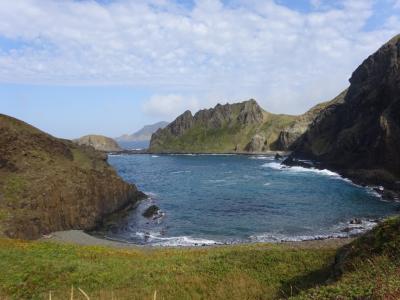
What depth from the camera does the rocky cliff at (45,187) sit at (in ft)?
169

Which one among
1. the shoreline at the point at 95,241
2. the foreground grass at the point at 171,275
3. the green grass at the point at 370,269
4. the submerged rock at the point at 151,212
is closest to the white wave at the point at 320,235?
the shoreline at the point at 95,241

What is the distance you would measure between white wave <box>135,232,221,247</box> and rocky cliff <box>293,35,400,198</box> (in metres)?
45.5

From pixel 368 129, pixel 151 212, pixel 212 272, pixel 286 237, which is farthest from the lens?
pixel 368 129

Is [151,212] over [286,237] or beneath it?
over

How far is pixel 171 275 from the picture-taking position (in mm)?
22234

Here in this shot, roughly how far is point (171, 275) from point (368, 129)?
9415 centimetres

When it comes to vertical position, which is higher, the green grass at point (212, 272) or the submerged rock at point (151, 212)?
the green grass at point (212, 272)

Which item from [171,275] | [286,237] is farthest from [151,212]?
[171,275]

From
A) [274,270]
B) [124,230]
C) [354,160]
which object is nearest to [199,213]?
[124,230]

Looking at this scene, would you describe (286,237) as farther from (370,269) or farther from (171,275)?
(370,269)

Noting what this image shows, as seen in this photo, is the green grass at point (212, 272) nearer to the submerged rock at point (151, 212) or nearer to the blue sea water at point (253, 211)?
the blue sea water at point (253, 211)

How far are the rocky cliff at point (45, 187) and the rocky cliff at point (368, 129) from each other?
2129 inches

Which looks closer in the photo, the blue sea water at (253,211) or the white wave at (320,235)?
the white wave at (320,235)

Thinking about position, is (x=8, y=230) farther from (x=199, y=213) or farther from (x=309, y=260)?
(x=309, y=260)
